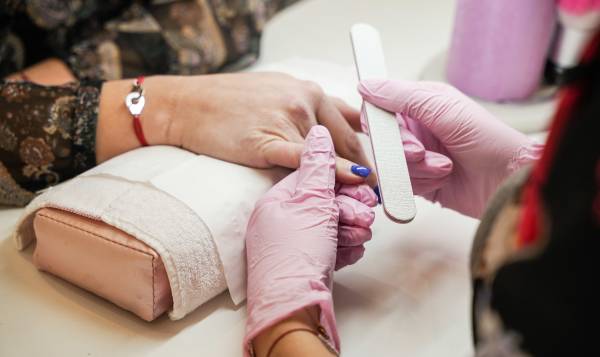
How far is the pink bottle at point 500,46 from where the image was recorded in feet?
3.67

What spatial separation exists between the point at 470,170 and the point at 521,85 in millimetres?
454

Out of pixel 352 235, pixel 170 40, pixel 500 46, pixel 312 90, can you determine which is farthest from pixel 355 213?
pixel 170 40

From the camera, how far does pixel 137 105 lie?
0.95 metres

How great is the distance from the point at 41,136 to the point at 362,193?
50 cm

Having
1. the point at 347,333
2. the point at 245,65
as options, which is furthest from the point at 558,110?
the point at 245,65

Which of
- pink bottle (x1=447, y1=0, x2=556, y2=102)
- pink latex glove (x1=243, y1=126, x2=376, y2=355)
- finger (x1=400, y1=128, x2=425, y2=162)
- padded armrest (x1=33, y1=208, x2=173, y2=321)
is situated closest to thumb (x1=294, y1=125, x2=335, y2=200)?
pink latex glove (x1=243, y1=126, x2=376, y2=355)

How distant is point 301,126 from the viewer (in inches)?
35.1

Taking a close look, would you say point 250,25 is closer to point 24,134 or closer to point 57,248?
point 24,134

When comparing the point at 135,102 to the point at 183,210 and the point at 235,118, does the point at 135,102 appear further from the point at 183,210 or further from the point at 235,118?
the point at 183,210

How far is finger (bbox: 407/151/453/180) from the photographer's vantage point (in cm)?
81

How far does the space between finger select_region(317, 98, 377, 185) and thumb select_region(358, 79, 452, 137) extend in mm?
67

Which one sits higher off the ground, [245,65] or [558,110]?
[558,110]

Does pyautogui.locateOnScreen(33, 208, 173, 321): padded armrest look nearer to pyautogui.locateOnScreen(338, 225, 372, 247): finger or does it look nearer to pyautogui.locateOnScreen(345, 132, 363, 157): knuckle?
pyautogui.locateOnScreen(338, 225, 372, 247): finger

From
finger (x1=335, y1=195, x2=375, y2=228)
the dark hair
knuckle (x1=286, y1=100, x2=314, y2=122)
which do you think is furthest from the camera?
knuckle (x1=286, y1=100, x2=314, y2=122)
